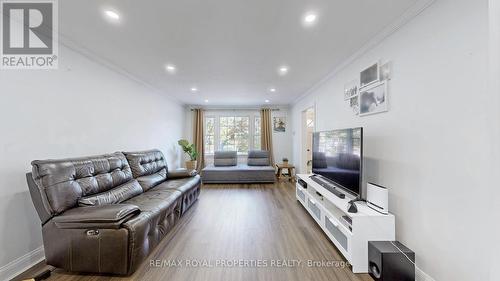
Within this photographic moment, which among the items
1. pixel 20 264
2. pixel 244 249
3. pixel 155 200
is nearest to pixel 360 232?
pixel 244 249

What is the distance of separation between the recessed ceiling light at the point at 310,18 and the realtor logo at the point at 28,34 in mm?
2272

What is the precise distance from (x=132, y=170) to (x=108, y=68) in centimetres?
167

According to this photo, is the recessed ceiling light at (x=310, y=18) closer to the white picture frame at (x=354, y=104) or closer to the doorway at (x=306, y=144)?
the white picture frame at (x=354, y=104)

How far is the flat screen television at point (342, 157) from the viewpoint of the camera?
82.1 inches

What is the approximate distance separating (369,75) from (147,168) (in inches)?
143

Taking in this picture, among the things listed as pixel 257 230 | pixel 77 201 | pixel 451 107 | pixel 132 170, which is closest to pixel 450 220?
pixel 451 107

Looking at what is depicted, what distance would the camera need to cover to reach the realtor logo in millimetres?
1709

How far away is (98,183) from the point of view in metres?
2.16

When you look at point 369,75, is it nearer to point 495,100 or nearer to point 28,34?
point 495,100

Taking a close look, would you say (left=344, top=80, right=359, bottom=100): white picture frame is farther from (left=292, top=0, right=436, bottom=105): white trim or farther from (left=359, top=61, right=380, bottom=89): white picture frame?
(left=292, top=0, right=436, bottom=105): white trim

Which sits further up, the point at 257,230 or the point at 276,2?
the point at 276,2

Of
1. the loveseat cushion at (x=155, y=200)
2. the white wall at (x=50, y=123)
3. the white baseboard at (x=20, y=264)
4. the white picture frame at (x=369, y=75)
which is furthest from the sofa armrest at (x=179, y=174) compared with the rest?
the white picture frame at (x=369, y=75)

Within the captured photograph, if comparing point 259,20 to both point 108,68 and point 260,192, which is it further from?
point 260,192

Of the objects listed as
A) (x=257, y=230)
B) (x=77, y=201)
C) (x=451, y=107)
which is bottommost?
(x=257, y=230)
